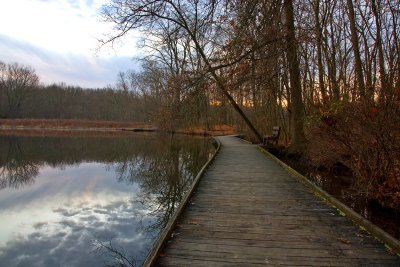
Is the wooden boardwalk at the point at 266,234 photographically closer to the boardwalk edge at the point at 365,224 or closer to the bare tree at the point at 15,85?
the boardwalk edge at the point at 365,224

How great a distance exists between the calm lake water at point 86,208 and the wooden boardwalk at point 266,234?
1.52 m

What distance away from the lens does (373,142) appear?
6844 mm

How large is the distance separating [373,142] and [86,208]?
22.9ft

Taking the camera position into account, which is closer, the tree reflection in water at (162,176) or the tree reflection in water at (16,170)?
the tree reflection in water at (162,176)

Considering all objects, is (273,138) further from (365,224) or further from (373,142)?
(365,224)

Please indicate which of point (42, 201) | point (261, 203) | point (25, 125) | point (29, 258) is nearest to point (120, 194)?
point (42, 201)

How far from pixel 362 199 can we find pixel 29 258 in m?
6.99

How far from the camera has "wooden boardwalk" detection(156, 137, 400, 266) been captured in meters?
3.92

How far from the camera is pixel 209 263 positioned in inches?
149

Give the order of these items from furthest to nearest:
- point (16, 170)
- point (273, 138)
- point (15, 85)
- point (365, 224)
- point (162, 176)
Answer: point (15, 85) < point (273, 138) < point (16, 170) < point (162, 176) < point (365, 224)

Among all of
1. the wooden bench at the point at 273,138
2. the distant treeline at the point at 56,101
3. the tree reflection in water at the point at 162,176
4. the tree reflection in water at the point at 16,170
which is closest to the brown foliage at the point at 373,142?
the tree reflection in water at the point at 162,176

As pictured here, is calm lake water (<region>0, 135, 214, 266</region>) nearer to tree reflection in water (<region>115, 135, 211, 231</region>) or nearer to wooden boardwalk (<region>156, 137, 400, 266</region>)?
tree reflection in water (<region>115, 135, 211, 231</region>)

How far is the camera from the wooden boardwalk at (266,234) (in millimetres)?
3916

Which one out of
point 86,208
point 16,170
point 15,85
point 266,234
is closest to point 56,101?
point 15,85
